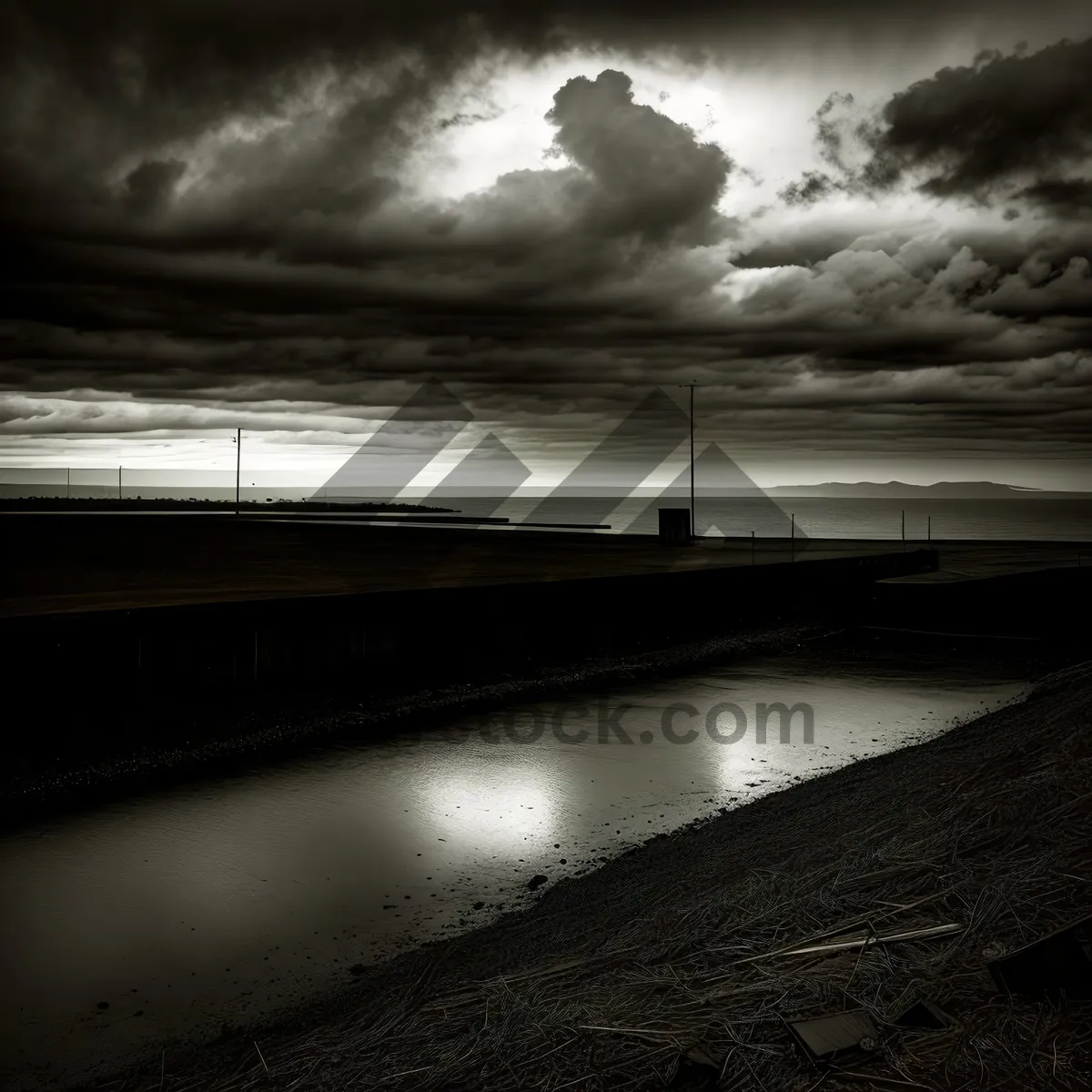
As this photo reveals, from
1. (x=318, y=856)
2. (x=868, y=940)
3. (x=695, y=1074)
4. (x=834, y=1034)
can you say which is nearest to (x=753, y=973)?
(x=868, y=940)

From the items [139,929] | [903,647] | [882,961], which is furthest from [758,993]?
[903,647]

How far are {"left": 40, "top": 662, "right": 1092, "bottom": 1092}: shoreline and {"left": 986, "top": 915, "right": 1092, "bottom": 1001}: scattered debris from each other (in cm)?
7

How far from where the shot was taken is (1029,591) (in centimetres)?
2247

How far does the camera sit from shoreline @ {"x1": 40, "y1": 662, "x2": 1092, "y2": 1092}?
3.23 meters

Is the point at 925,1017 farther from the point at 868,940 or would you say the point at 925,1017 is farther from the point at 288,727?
the point at 288,727

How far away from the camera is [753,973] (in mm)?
3873

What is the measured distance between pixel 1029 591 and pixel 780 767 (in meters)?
14.1

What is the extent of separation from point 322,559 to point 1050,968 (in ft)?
86.1

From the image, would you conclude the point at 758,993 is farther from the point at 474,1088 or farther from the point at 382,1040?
the point at 382,1040

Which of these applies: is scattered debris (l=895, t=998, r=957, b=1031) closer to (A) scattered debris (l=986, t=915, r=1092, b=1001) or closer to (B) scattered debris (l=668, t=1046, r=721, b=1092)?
(A) scattered debris (l=986, t=915, r=1092, b=1001)

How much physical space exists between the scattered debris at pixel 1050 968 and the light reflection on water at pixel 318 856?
4.49m

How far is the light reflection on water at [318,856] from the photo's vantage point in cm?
621

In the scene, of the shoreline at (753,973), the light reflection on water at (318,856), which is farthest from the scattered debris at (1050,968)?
the light reflection on water at (318,856)

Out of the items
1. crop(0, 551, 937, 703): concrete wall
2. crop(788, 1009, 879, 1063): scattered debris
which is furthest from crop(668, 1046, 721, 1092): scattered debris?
crop(0, 551, 937, 703): concrete wall
